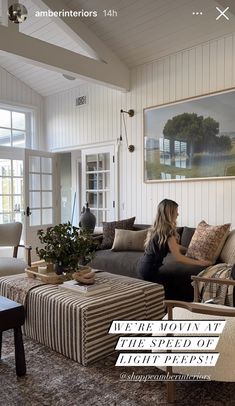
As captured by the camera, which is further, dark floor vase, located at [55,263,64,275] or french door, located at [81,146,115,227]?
french door, located at [81,146,115,227]

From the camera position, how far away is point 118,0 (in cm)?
406

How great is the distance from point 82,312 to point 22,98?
198 inches

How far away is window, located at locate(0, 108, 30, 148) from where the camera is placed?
621cm

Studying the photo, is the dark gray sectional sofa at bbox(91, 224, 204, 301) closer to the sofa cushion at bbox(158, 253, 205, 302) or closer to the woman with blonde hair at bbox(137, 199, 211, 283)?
the sofa cushion at bbox(158, 253, 205, 302)

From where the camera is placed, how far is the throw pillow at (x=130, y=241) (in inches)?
174

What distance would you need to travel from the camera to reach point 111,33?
4.67 metres

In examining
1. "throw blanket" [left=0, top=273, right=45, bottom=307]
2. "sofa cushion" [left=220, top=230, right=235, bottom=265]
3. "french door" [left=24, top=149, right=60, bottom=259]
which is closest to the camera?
"throw blanket" [left=0, top=273, right=45, bottom=307]

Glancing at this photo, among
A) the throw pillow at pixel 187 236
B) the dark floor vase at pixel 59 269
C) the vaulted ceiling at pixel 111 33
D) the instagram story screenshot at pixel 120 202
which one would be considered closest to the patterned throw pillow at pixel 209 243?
the instagram story screenshot at pixel 120 202

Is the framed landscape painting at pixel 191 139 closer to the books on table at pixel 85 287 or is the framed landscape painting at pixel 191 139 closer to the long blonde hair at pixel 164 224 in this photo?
the long blonde hair at pixel 164 224

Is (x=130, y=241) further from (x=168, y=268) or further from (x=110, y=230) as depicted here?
(x=168, y=268)

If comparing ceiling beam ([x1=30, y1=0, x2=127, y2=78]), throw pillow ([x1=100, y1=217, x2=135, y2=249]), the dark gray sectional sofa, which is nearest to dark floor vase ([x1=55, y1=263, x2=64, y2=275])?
the dark gray sectional sofa

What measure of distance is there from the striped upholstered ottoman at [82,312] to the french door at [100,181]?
9.01 ft

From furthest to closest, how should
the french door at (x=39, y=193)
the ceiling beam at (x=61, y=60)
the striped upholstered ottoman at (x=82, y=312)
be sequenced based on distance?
the french door at (x=39, y=193)
the ceiling beam at (x=61, y=60)
the striped upholstered ottoman at (x=82, y=312)

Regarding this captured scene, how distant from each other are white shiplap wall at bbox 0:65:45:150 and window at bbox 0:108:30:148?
186 mm
